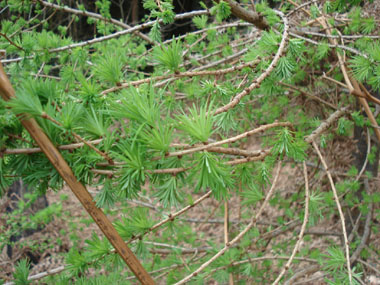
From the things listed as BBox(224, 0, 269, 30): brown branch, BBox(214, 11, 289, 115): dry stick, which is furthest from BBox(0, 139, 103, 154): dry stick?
BBox(224, 0, 269, 30): brown branch

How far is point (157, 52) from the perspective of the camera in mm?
1161

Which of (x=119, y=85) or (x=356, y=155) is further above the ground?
(x=119, y=85)

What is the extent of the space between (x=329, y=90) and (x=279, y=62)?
1652 mm

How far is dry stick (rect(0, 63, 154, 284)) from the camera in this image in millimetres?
802

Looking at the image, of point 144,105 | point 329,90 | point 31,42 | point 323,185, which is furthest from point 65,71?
point 323,185

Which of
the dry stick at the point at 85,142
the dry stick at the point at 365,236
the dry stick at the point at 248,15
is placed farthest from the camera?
the dry stick at the point at 365,236

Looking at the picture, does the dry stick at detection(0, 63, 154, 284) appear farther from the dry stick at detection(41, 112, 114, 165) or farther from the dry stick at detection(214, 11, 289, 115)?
the dry stick at detection(214, 11, 289, 115)

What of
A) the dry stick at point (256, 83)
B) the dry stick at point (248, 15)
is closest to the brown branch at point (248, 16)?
the dry stick at point (248, 15)

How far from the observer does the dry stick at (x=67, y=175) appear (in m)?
0.80

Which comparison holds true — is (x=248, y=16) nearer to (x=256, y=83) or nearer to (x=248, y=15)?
(x=248, y=15)

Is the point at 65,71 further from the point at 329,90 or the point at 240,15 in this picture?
the point at 329,90

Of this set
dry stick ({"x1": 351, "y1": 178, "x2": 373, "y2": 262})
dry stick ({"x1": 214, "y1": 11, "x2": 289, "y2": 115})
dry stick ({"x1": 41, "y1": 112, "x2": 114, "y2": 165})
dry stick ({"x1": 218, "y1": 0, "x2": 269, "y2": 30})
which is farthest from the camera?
dry stick ({"x1": 351, "y1": 178, "x2": 373, "y2": 262})

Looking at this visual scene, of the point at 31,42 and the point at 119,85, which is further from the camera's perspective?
the point at 31,42

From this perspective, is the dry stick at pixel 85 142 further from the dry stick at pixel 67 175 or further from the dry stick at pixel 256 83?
the dry stick at pixel 256 83
